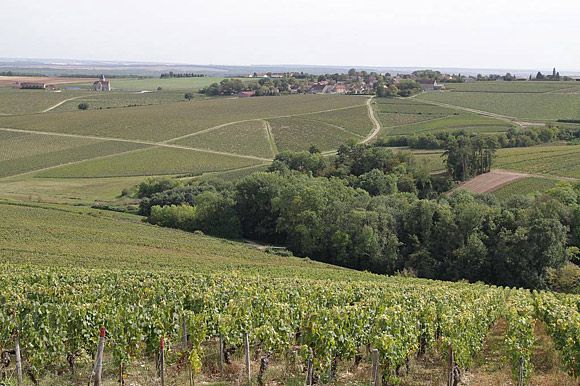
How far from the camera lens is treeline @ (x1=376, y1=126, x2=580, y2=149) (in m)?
97.4

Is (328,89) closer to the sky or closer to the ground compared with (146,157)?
closer to the sky

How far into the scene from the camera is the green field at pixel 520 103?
121875mm

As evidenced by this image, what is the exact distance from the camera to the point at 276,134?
109 meters

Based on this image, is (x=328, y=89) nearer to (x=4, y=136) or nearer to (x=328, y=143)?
(x=328, y=143)

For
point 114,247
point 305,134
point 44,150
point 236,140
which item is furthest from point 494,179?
point 44,150

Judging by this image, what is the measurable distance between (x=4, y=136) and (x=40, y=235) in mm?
67787

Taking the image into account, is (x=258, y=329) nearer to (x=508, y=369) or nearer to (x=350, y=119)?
(x=508, y=369)

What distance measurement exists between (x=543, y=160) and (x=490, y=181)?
13047 millimetres

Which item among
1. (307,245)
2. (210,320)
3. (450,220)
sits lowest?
(307,245)

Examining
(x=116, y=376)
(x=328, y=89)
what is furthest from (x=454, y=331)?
(x=328, y=89)

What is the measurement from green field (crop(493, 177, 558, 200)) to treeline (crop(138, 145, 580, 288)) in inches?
241

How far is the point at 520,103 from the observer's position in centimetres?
13425

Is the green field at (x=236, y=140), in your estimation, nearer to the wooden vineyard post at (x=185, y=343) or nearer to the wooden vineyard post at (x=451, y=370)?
the wooden vineyard post at (x=185, y=343)

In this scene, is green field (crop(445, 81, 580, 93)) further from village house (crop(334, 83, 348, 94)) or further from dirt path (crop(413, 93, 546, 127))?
village house (crop(334, 83, 348, 94))
